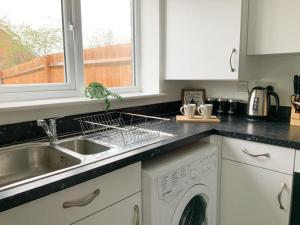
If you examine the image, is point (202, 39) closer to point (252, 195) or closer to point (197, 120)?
point (197, 120)

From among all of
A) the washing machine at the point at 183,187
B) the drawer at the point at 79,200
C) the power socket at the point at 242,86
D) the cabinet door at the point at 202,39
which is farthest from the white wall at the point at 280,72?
the drawer at the point at 79,200

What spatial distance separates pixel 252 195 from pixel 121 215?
840 mm

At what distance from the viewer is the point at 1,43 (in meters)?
1.32

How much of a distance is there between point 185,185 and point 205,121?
60 centimetres

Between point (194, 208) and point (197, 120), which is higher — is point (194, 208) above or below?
below

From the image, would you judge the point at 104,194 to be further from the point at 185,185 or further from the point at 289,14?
the point at 289,14

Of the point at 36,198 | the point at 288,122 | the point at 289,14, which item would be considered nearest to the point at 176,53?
the point at 289,14

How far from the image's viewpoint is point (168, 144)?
1.20 meters

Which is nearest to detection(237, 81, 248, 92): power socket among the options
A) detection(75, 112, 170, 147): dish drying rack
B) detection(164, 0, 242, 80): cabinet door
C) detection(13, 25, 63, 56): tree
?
detection(164, 0, 242, 80): cabinet door

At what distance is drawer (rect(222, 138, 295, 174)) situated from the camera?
128 cm

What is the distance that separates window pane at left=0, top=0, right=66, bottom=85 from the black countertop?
32.0 inches

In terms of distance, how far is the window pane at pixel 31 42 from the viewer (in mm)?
1342

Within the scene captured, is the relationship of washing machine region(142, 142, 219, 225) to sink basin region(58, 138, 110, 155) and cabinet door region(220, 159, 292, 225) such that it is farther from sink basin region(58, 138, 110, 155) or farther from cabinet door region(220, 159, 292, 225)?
sink basin region(58, 138, 110, 155)

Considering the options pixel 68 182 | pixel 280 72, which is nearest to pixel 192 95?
pixel 280 72
